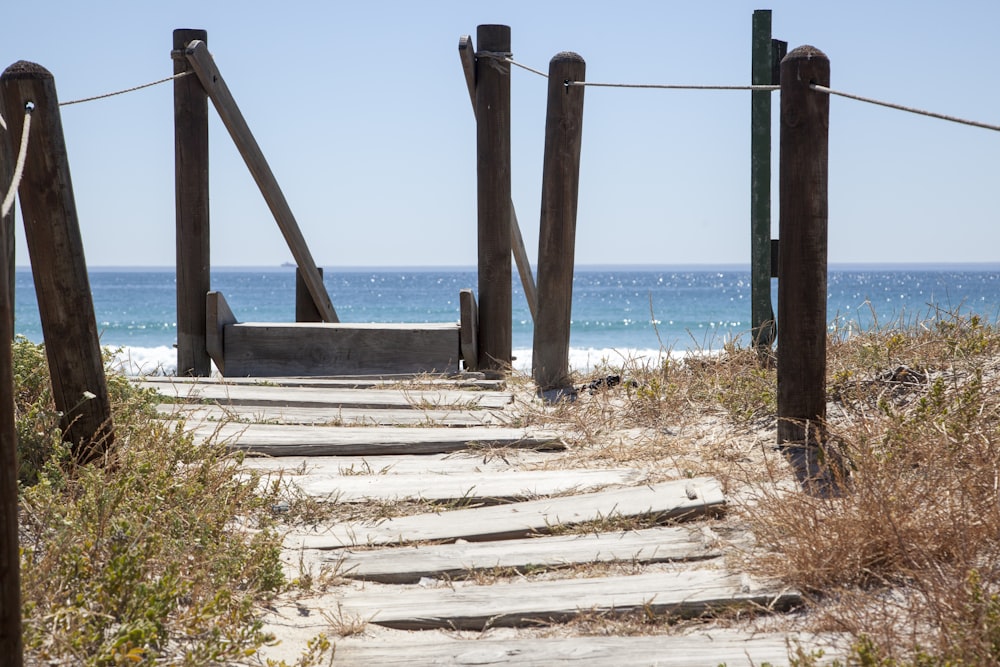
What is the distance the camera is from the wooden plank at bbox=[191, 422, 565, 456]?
178 inches

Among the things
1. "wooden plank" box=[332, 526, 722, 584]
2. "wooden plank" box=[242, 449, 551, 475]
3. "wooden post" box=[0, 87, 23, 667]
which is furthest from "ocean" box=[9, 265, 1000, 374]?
"wooden post" box=[0, 87, 23, 667]

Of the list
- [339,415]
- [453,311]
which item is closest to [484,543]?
[339,415]

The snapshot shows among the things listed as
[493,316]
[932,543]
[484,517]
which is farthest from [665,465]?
[493,316]

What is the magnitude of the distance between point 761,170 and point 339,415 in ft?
11.2

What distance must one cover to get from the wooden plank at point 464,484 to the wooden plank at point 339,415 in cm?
93

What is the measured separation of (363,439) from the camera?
4648mm

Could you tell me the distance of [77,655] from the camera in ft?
7.18

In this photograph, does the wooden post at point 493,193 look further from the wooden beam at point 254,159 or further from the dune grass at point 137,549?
the dune grass at point 137,549

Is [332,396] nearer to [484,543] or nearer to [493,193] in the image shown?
[493,193]

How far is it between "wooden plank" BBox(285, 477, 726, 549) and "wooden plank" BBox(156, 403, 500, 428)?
1.45 meters

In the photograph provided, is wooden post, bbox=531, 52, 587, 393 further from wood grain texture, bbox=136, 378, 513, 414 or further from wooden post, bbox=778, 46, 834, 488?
wooden post, bbox=778, 46, 834, 488

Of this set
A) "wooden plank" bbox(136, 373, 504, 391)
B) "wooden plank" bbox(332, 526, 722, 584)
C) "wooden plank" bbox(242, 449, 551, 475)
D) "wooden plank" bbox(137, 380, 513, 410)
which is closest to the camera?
"wooden plank" bbox(332, 526, 722, 584)

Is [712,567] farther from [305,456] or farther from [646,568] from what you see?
[305,456]

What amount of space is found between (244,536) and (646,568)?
138 centimetres
